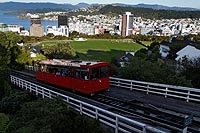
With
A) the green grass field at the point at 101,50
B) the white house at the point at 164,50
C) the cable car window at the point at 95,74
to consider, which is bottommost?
the green grass field at the point at 101,50

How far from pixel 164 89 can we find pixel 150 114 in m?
3.86

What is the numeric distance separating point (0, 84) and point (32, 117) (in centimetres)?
1475

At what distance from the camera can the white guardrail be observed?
14.7 metres

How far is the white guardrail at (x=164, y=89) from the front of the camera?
1475cm

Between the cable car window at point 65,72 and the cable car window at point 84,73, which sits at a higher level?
the cable car window at point 84,73

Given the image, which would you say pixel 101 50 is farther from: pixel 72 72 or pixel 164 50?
pixel 72 72

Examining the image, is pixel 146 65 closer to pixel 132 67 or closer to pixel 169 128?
pixel 132 67

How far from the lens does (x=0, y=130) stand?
320 inches

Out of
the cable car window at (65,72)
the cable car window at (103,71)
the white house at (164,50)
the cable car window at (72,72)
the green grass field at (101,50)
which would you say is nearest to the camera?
the cable car window at (103,71)

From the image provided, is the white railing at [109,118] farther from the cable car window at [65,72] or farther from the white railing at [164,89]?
the white railing at [164,89]

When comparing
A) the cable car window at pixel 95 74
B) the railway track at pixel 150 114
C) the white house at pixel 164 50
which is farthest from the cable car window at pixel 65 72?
the white house at pixel 164 50

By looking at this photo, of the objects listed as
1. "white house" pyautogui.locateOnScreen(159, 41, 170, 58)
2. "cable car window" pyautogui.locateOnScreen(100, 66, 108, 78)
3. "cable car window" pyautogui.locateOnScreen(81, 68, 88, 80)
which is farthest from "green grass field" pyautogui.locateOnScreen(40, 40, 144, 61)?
"cable car window" pyautogui.locateOnScreen(81, 68, 88, 80)

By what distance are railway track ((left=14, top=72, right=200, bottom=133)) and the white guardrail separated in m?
1.83

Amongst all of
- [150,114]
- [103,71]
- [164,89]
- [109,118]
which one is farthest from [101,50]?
[109,118]
